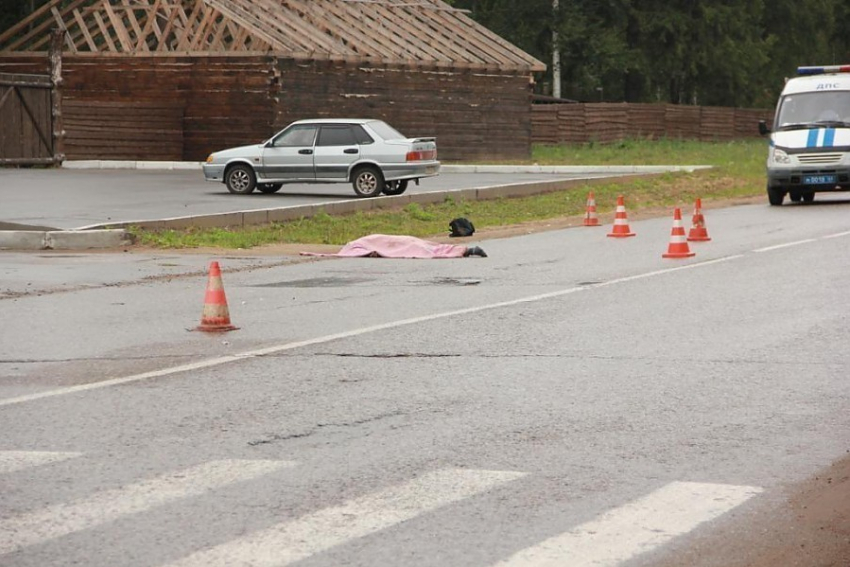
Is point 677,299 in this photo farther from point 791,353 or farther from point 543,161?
point 543,161

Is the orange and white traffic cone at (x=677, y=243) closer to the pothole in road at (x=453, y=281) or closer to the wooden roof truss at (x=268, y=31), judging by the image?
the pothole in road at (x=453, y=281)

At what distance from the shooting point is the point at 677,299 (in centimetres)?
1366

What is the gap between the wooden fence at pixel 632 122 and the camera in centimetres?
5956

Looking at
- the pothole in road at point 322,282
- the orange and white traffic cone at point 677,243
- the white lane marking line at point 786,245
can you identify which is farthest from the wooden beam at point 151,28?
the pothole in road at point 322,282

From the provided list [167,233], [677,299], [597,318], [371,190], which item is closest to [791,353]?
[597,318]

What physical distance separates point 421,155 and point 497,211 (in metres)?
3.04

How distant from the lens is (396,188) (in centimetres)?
3062

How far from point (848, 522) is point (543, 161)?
43.0 m

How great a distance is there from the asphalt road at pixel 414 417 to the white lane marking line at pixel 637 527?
0.05 ft

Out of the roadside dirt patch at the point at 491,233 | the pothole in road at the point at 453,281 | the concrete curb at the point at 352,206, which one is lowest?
the roadside dirt patch at the point at 491,233

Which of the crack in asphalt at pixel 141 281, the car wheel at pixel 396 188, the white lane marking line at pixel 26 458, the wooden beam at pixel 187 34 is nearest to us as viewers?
the white lane marking line at pixel 26 458

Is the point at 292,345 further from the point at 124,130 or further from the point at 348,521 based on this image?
the point at 124,130

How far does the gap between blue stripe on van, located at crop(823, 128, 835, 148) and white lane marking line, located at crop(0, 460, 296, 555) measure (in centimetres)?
2211

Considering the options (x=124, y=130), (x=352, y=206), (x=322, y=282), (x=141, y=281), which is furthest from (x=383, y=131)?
(x=322, y=282)
